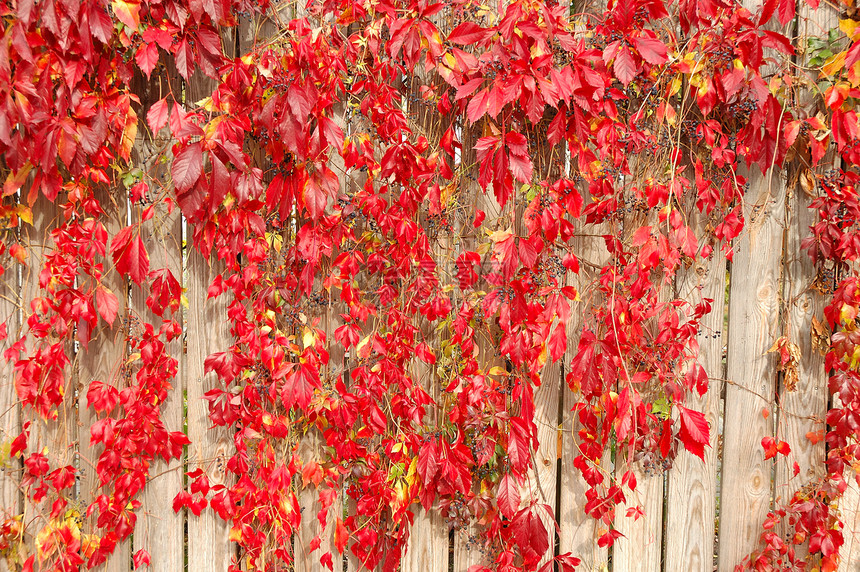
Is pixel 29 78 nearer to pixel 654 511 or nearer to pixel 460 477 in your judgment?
pixel 460 477

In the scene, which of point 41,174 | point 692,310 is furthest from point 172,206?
point 692,310

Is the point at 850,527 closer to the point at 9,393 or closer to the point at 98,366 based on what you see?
the point at 98,366

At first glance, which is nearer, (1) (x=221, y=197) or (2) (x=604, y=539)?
(1) (x=221, y=197)

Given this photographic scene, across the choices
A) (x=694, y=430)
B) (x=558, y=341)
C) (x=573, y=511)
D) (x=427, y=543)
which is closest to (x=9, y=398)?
(x=427, y=543)

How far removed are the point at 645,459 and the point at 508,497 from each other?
0.46 metres

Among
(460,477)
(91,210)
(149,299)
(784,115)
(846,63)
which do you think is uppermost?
(846,63)

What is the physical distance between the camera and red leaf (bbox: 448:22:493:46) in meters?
1.60

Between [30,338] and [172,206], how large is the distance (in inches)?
24.3

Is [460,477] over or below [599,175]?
below

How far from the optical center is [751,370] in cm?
186

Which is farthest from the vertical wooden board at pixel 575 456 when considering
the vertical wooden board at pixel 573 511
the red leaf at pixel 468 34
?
the red leaf at pixel 468 34

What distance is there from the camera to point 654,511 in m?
1.91

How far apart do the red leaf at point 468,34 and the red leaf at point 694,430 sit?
4.05 feet

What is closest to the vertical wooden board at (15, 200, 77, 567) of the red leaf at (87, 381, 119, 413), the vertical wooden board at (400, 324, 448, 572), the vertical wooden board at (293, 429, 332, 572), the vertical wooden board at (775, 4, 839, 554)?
the red leaf at (87, 381, 119, 413)
